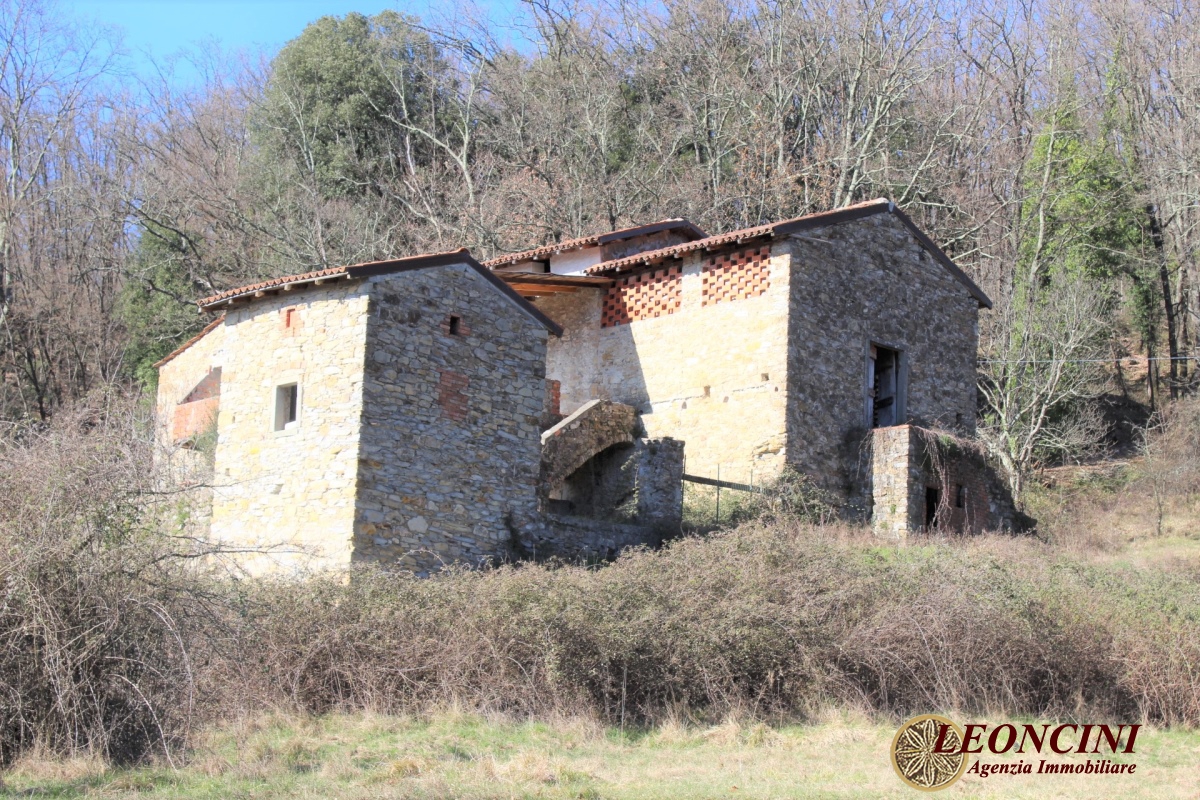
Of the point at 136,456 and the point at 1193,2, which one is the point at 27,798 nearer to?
the point at 136,456

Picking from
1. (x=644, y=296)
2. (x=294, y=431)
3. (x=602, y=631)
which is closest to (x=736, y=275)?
(x=644, y=296)

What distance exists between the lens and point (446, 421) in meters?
17.2

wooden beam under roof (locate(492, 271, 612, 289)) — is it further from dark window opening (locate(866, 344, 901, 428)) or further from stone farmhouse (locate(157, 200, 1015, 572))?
dark window opening (locate(866, 344, 901, 428))

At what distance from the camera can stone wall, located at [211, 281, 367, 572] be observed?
1639 cm

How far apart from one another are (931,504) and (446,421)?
8933mm

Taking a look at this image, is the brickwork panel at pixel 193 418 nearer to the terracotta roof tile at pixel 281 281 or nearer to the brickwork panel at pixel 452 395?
the terracotta roof tile at pixel 281 281

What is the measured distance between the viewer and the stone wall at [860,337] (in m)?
21.3

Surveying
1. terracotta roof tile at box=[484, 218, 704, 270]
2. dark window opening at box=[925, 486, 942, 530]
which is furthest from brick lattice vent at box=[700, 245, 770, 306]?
dark window opening at box=[925, 486, 942, 530]

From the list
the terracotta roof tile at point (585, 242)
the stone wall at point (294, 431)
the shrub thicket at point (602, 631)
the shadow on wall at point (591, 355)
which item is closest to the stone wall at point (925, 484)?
the shadow on wall at point (591, 355)

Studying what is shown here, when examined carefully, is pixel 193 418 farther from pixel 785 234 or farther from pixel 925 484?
pixel 925 484

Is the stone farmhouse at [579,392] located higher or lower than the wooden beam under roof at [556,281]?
lower

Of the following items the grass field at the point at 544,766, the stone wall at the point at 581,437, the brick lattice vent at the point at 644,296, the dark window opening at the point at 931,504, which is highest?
the brick lattice vent at the point at 644,296

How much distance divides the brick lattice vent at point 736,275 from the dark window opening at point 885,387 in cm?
274

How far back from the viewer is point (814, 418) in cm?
2136
